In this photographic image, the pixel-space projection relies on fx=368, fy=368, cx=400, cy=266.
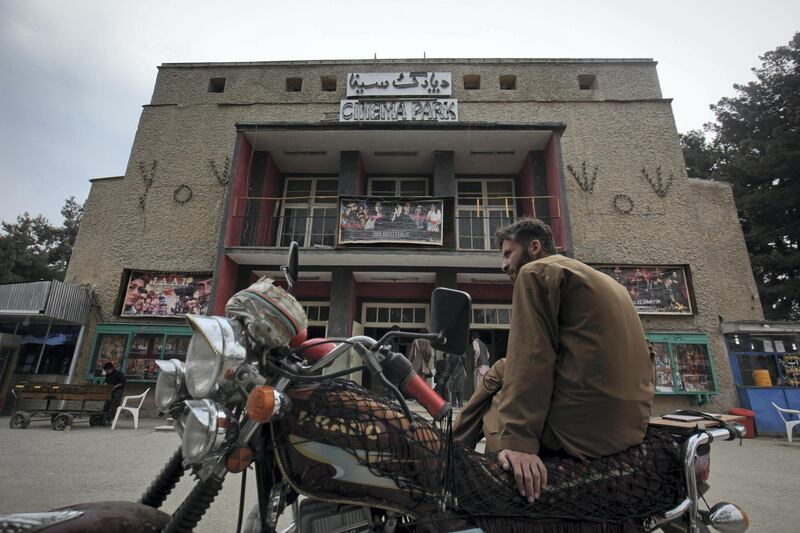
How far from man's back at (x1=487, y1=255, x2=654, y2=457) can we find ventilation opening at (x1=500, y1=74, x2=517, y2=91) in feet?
47.1

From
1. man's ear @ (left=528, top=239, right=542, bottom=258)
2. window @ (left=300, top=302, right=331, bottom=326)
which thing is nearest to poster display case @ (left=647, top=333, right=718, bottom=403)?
window @ (left=300, top=302, right=331, bottom=326)

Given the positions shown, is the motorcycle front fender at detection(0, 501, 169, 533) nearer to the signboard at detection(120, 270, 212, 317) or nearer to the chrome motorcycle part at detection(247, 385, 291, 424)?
the chrome motorcycle part at detection(247, 385, 291, 424)

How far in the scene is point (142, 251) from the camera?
1112 cm

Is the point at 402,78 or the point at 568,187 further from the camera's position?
the point at 402,78

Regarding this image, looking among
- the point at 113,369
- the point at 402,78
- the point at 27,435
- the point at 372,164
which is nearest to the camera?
the point at 27,435

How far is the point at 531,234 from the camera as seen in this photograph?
1.76 meters

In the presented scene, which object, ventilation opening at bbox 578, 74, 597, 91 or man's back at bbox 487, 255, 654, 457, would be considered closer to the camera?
man's back at bbox 487, 255, 654, 457

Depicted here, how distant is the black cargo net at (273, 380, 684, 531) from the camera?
3.53 feet

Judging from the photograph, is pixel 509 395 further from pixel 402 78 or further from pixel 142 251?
pixel 402 78

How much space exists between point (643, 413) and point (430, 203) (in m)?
8.95

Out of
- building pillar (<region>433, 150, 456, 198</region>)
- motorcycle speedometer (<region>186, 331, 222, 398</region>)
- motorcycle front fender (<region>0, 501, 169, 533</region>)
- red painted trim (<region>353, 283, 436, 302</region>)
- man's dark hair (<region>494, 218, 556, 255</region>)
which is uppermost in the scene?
building pillar (<region>433, 150, 456, 198</region>)

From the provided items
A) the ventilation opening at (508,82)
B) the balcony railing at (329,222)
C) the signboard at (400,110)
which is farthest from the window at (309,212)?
the ventilation opening at (508,82)

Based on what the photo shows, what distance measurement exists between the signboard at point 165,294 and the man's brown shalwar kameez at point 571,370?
422 inches

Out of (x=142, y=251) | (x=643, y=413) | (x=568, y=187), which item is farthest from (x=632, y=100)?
(x=142, y=251)
